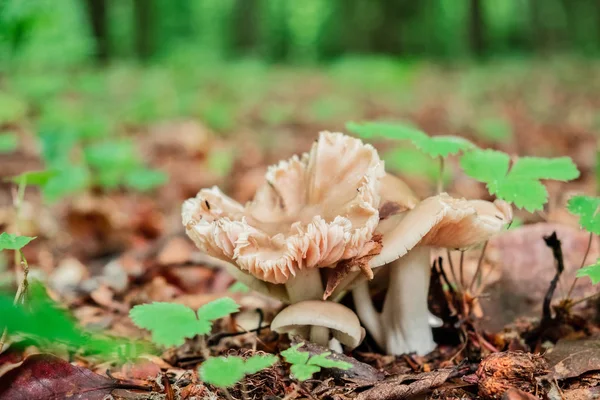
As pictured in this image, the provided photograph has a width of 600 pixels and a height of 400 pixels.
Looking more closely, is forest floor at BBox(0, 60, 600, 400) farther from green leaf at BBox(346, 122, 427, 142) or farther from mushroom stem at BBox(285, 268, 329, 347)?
green leaf at BBox(346, 122, 427, 142)

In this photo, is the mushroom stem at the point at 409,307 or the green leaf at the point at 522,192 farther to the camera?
the mushroom stem at the point at 409,307

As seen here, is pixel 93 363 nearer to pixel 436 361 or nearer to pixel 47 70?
pixel 436 361

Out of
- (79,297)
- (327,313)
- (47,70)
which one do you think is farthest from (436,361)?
(47,70)

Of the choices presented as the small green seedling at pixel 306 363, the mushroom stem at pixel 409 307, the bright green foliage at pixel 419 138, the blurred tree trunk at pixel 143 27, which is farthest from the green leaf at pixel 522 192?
the blurred tree trunk at pixel 143 27

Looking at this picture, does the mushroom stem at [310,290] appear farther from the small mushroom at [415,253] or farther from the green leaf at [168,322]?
the green leaf at [168,322]

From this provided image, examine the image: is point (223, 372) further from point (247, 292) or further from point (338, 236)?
point (247, 292)

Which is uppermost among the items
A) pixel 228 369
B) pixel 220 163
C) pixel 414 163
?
pixel 228 369

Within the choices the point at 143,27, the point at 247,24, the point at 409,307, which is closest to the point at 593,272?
the point at 409,307
